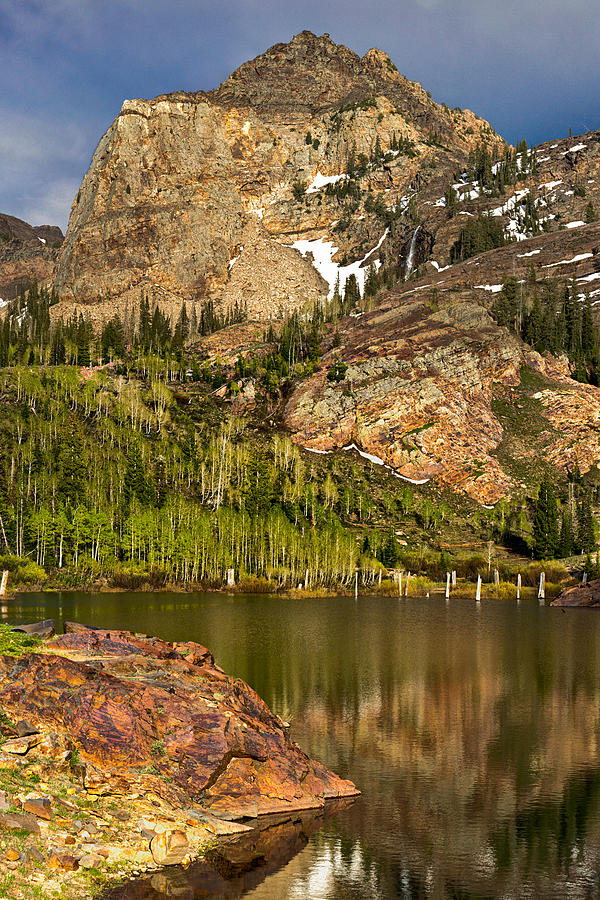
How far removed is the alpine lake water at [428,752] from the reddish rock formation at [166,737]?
190 cm

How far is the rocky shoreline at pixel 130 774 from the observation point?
17.2 meters

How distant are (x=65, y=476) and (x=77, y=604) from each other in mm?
49204

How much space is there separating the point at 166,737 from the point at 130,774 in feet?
5.28

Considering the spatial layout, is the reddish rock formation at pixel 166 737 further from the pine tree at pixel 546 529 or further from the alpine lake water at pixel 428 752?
the pine tree at pixel 546 529

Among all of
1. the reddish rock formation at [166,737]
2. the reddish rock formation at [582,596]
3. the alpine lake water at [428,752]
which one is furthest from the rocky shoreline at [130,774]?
the reddish rock formation at [582,596]

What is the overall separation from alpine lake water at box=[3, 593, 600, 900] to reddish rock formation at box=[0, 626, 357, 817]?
1898mm

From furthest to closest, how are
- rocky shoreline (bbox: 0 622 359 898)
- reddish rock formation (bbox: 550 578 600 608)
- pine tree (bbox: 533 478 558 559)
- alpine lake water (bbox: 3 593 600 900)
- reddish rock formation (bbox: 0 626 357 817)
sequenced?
pine tree (bbox: 533 478 558 559), reddish rock formation (bbox: 550 578 600 608), reddish rock formation (bbox: 0 626 357 817), alpine lake water (bbox: 3 593 600 900), rocky shoreline (bbox: 0 622 359 898)

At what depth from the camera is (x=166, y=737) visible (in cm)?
2198

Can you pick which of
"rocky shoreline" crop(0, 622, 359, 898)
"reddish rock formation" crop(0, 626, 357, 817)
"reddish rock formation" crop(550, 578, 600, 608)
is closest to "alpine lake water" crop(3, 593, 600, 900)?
"rocky shoreline" crop(0, 622, 359, 898)

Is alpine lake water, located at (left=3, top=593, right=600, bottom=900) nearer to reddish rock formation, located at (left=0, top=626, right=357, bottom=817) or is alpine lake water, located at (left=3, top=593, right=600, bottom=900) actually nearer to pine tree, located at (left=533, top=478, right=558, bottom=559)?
reddish rock formation, located at (left=0, top=626, right=357, bottom=817)

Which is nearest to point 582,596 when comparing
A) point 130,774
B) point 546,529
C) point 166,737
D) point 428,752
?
point 546,529

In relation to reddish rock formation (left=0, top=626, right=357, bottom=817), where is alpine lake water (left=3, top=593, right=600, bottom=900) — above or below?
below

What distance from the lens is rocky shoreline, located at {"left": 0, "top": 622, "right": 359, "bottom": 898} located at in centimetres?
1725

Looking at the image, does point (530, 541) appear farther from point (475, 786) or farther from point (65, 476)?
point (475, 786)
